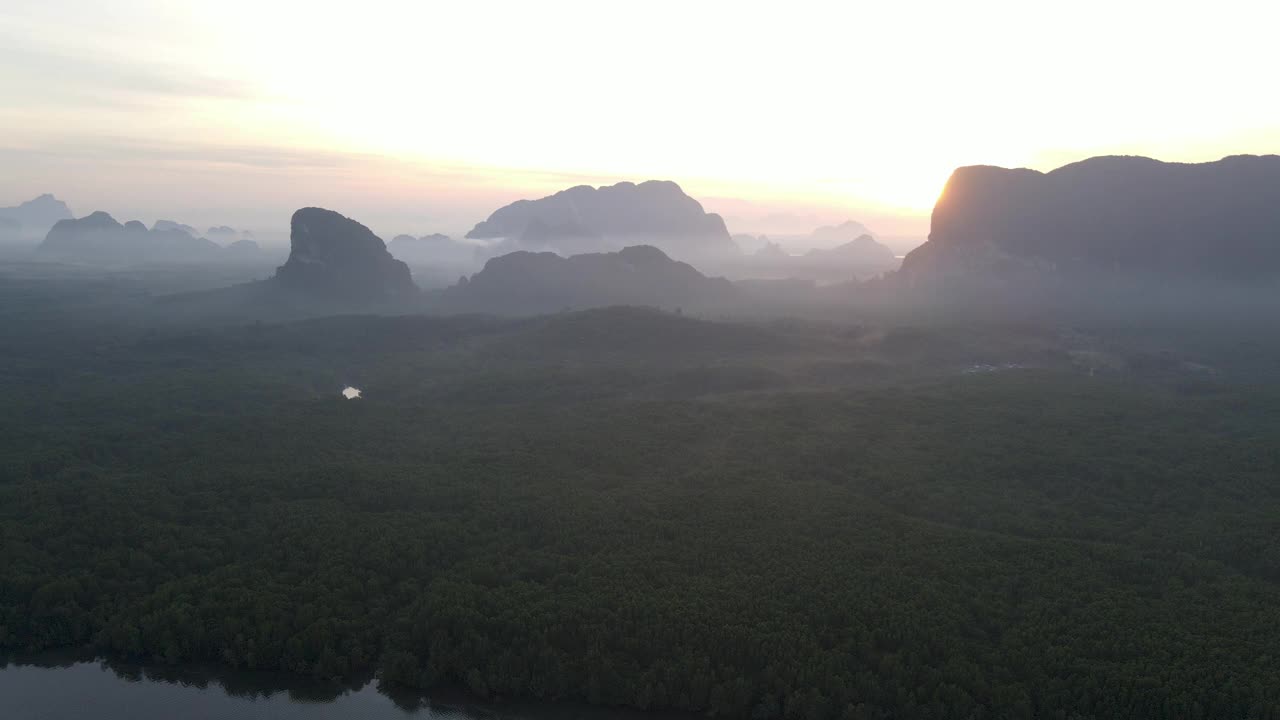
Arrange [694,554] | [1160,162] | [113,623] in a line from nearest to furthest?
[113,623]
[694,554]
[1160,162]

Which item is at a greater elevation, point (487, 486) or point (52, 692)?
point (487, 486)

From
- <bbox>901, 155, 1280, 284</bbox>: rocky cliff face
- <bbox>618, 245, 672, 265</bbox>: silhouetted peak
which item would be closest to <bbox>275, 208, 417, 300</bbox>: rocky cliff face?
<bbox>618, 245, 672, 265</bbox>: silhouetted peak

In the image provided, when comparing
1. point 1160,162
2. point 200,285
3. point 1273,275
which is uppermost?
point 1160,162

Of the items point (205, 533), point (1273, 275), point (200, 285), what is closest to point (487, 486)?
point (205, 533)

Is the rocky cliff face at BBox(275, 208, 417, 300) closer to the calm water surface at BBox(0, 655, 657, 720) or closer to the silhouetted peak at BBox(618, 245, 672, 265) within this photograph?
the silhouetted peak at BBox(618, 245, 672, 265)

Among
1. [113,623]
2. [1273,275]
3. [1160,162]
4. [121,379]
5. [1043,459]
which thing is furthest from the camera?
[1160,162]

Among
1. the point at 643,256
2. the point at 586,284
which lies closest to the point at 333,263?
the point at 586,284

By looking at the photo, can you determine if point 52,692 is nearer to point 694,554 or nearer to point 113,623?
point 113,623
